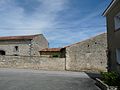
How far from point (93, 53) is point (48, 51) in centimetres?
1286

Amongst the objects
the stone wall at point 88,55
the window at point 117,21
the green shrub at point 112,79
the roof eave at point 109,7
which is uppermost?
the roof eave at point 109,7

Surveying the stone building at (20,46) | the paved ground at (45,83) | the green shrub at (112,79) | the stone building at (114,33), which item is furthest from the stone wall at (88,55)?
the green shrub at (112,79)

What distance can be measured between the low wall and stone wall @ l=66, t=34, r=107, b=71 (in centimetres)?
149

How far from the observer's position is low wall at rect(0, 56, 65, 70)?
1241 inches

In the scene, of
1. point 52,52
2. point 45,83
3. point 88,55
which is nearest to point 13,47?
point 52,52

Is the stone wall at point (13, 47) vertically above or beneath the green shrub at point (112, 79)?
above

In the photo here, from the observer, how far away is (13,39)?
4259cm

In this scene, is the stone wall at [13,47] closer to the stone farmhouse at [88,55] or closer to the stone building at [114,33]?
the stone farmhouse at [88,55]

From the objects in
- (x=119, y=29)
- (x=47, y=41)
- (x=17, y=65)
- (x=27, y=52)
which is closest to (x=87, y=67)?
(x=17, y=65)

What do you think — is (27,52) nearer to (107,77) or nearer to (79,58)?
(79,58)

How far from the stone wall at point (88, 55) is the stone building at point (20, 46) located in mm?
11833

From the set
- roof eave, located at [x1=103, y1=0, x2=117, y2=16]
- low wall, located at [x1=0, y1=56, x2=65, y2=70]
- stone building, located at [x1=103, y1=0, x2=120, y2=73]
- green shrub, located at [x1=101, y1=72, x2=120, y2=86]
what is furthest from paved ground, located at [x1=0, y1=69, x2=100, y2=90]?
low wall, located at [x1=0, y1=56, x2=65, y2=70]

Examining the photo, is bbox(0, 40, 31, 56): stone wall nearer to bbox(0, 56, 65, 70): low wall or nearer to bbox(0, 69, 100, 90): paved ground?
bbox(0, 56, 65, 70): low wall

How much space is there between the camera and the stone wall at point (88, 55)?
3095cm
